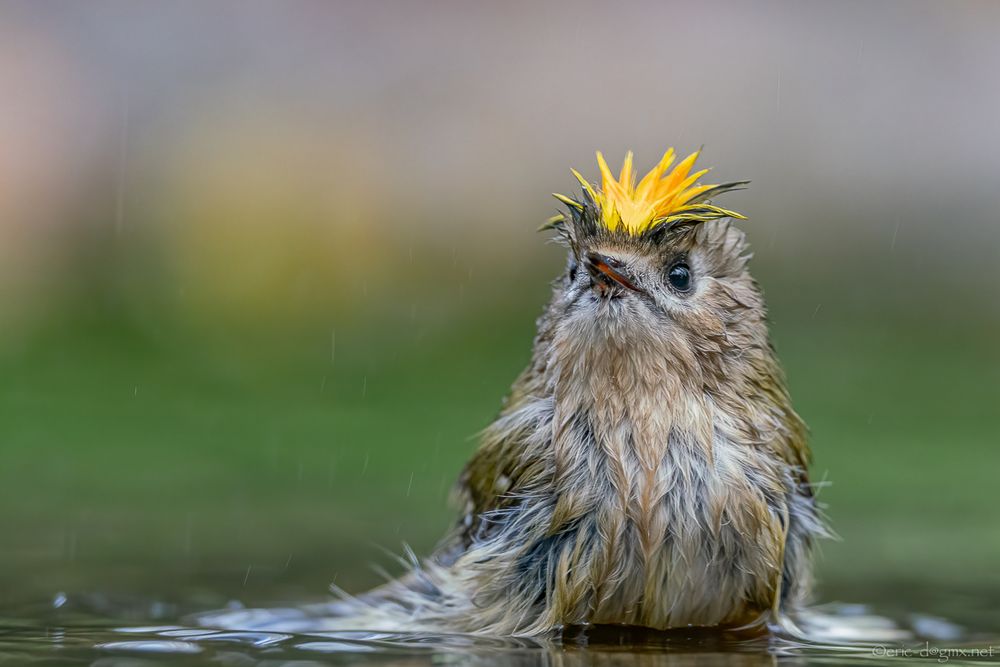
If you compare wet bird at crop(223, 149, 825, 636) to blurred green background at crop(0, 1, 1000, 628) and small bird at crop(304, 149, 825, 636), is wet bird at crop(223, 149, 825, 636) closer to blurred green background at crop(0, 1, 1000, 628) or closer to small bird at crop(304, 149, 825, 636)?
small bird at crop(304, 149, 825, 636)

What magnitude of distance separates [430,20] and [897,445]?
7637 millimetres

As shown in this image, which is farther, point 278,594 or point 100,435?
point 100,435

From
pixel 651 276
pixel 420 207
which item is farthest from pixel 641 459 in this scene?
pixel 420 207

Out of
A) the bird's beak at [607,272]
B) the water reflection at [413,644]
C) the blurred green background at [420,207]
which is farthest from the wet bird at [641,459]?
the blurred green background at [420,207]

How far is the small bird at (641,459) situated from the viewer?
425 centimetres

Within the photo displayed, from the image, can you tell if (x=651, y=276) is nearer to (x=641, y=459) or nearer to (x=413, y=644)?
(x=641, y=459)

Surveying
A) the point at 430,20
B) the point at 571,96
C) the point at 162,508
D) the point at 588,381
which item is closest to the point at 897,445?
the point at 162,508

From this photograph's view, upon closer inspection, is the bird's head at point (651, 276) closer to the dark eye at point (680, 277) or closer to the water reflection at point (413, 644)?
the dark eye at point (680, 277)

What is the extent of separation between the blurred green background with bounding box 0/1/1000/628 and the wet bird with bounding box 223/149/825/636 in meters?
3.75

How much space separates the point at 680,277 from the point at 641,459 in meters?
0.60

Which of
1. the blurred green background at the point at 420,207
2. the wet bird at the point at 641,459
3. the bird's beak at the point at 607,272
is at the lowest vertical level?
the wet bird at the point at 641,459

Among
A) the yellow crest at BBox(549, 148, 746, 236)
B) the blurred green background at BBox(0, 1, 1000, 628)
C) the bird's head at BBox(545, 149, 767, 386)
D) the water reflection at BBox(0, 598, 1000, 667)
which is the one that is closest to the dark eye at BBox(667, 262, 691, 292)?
the bird's head at BBox(545, 149, 767, 386)

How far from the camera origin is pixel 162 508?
22.6 ft

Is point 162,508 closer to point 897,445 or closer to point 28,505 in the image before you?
point 28,505
